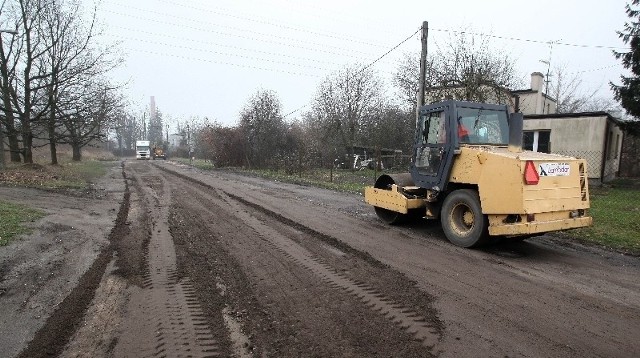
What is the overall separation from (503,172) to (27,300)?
652 centimetres

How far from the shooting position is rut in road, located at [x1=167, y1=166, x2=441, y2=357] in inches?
138

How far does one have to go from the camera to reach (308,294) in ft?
15.1

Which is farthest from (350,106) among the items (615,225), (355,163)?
(615,225)

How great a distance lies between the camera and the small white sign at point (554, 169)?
6.21 meters

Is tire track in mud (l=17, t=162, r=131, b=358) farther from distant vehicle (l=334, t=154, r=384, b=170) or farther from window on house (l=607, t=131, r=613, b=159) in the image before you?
distant vehicle (l=334, t=154, r=384, b=170)

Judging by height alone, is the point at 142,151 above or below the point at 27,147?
below

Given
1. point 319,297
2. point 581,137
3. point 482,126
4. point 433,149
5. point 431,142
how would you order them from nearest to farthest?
point 319,297 < point 482,126 < point 433,149 < point 431,142 < point 581,137

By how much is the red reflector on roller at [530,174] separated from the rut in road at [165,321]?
16.3 ft

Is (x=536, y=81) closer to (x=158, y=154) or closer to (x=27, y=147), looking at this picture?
(x=27, y=147)

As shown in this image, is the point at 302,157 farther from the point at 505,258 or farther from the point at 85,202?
the point at 505,258

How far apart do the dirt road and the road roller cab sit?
568 millimetres

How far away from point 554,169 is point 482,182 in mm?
1098

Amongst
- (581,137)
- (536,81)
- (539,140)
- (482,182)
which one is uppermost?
(536,81)

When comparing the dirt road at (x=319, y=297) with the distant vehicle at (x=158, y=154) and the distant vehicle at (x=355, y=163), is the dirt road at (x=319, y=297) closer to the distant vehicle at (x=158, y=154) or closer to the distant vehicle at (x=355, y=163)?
the distant vehicle at (x=355, y=163)
